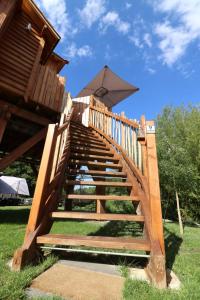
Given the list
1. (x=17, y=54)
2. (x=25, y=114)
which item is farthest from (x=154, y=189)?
(x=17, y=54)

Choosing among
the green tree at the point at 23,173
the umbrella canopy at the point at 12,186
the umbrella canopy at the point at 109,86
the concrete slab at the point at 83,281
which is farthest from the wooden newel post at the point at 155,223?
the green tree at the point at 23,173

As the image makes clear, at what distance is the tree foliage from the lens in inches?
287

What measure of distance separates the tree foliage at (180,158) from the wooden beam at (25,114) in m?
4.50

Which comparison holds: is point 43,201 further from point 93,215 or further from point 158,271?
point 158,271

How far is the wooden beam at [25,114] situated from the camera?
6225 millimetres

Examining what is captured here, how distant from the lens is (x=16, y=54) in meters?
6.51

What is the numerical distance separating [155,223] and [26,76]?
6.10 metres

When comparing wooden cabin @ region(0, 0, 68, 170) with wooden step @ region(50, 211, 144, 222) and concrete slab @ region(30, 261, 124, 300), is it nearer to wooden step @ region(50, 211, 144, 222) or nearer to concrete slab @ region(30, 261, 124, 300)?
wooden step @ region(50, 211, 144, 222)

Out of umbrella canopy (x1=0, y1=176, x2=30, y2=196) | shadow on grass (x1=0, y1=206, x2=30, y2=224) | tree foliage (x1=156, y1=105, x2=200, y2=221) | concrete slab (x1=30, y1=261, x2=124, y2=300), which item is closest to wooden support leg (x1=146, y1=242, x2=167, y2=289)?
concrete slab (x1=30, y1=261, x2=124, y2=300)

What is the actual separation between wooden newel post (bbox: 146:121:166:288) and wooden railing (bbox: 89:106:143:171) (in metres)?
0.94

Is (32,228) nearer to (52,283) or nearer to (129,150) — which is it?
(52,283)

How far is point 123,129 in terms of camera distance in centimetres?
546

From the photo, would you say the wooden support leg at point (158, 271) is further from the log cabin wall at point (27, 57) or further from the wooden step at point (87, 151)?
the log cabin wall at point (27, 57)

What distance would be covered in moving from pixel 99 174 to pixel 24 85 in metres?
4.17
